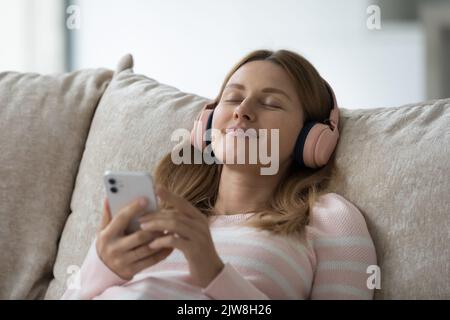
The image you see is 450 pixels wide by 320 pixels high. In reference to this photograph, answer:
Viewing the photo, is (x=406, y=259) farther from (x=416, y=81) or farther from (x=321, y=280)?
(x=416, y=81)

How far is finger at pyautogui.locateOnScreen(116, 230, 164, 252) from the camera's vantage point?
1100mm

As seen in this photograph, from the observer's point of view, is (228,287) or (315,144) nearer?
(228,287)

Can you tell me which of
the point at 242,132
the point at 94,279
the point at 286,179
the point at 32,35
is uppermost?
the point at 32,35

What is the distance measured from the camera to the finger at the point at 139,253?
3.70ft

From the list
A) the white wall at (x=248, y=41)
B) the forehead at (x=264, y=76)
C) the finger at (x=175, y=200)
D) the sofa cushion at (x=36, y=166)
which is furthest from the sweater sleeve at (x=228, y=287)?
the white wall at (x=248, y=41)

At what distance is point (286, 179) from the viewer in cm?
145

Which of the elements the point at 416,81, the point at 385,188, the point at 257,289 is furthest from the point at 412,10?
the point at 257,289

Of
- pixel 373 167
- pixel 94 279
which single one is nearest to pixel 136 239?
pixel 94 279

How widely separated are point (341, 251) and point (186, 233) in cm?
33

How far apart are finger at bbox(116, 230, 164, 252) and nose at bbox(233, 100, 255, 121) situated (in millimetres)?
322

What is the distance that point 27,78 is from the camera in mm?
1766

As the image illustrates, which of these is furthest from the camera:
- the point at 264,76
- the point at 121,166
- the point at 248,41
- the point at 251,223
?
the point at 248,41

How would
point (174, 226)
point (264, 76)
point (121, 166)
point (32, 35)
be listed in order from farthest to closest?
point (32, 35)
point (121, 166)
point (264, 76)
point (174, 226)

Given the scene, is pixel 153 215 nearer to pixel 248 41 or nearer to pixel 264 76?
pixel 264 76
